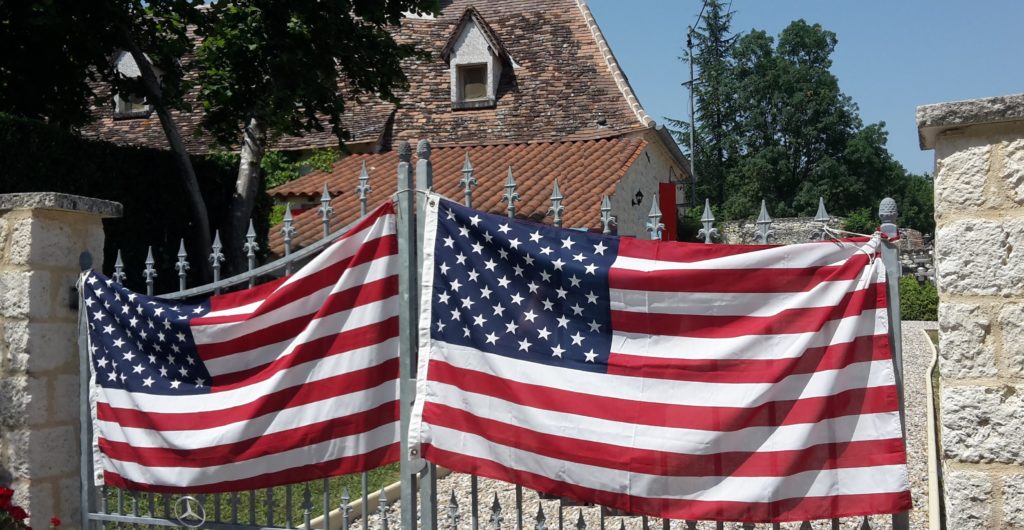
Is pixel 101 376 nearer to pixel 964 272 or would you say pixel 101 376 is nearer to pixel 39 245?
pixel 39 245

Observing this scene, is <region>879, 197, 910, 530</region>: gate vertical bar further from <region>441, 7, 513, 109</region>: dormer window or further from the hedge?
<region>441, 7, 513, 109</region>: dormer window

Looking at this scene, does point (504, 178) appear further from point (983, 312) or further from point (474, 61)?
point (983, 312)

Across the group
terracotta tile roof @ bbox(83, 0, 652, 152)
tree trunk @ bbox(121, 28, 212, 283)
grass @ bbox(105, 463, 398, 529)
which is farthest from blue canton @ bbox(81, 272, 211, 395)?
terracotta tile roof @ bbox(83, 0, 652, 152)

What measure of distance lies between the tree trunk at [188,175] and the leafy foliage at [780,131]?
34011 millimetres

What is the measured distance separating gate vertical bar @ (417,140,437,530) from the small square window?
15.4m

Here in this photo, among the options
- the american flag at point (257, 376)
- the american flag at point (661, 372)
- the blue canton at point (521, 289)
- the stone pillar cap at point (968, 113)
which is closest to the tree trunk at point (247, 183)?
the american flag at point (257, 376)

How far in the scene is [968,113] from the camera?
293 cm

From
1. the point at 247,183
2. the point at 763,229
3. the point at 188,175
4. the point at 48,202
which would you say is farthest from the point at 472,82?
the point at 763,229

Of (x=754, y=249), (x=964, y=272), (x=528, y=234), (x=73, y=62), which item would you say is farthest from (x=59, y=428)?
(x=73, y=62)

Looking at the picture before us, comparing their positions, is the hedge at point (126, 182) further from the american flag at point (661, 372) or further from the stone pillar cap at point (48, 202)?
the american flag at point (661, 372)

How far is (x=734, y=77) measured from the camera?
46.5 meters

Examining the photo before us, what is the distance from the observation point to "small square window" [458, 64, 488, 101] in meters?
18.8

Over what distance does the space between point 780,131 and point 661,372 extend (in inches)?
1740

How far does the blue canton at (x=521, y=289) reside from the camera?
324cm
